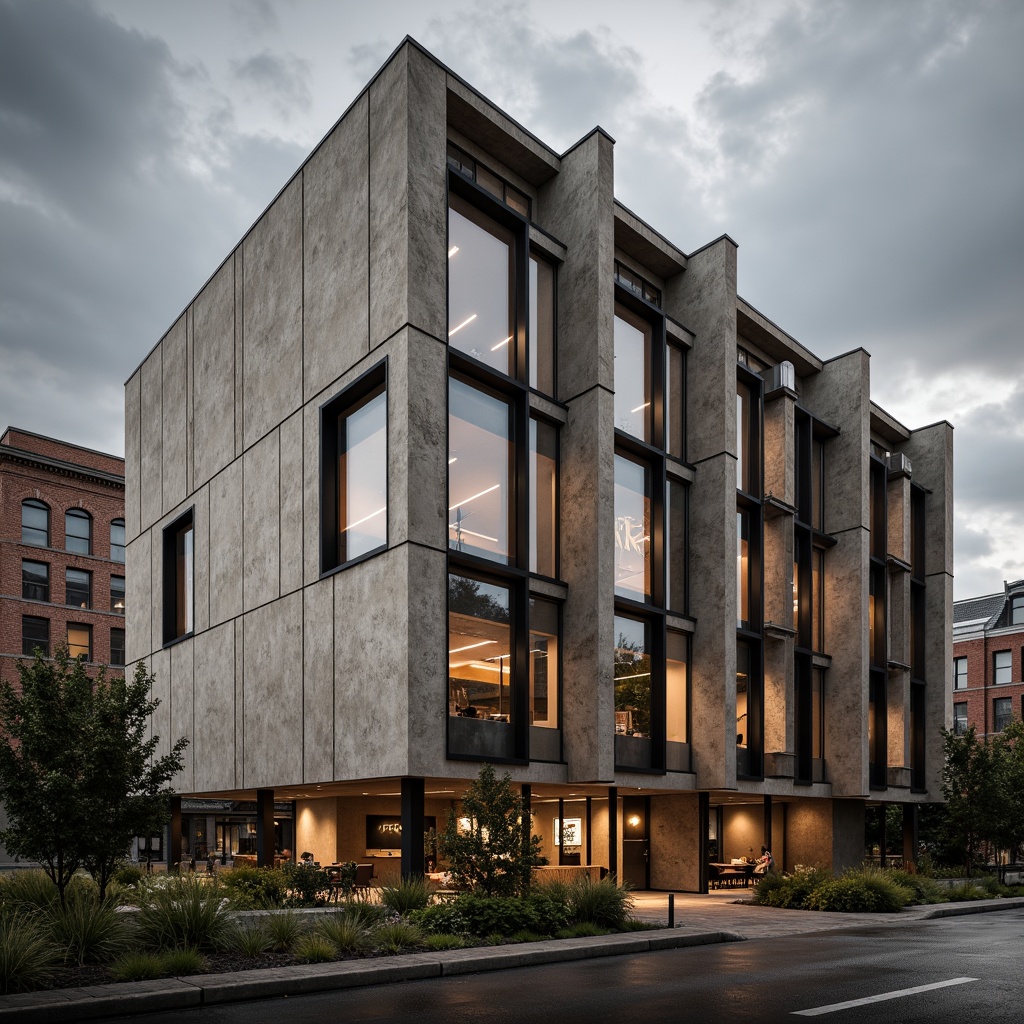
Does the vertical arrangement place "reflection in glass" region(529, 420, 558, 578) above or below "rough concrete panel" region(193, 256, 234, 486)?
below

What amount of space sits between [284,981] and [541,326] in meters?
17.8

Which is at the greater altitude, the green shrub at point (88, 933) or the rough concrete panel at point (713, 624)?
the rough concrete panel at point (713, 624)

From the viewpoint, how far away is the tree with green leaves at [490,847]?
1842 cm

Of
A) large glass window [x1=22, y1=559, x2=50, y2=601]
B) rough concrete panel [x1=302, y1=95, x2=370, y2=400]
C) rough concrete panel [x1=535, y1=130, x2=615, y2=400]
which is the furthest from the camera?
large glass window [x1=22, y1=559, x2=50, y2=601]

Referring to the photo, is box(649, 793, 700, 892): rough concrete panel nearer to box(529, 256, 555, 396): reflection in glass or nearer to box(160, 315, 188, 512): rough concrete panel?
box(529, 256, 555, 396): reflection in glass

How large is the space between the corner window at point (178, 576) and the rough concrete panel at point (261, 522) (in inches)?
225

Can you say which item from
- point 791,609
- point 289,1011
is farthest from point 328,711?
point 791,609

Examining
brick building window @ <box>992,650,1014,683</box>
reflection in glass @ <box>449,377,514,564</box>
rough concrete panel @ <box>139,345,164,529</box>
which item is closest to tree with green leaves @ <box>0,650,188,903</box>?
reflection in glass @ <box>449,377,514,564</box>

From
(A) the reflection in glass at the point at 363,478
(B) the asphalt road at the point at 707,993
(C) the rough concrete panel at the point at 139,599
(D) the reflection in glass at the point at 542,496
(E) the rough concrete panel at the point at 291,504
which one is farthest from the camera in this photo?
(C) the rough concrete panel at the point at 139,599

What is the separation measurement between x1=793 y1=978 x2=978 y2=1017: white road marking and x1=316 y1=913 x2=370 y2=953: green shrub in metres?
6.70

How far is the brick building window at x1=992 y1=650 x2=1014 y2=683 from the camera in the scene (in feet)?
229

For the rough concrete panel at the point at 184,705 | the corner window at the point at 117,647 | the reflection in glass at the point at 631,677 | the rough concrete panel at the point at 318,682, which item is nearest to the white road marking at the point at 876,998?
the reflection in glass at the point at 631,677

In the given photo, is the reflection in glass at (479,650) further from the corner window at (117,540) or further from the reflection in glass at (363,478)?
the corner window at (117,540)

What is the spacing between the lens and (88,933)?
44.0 ft
